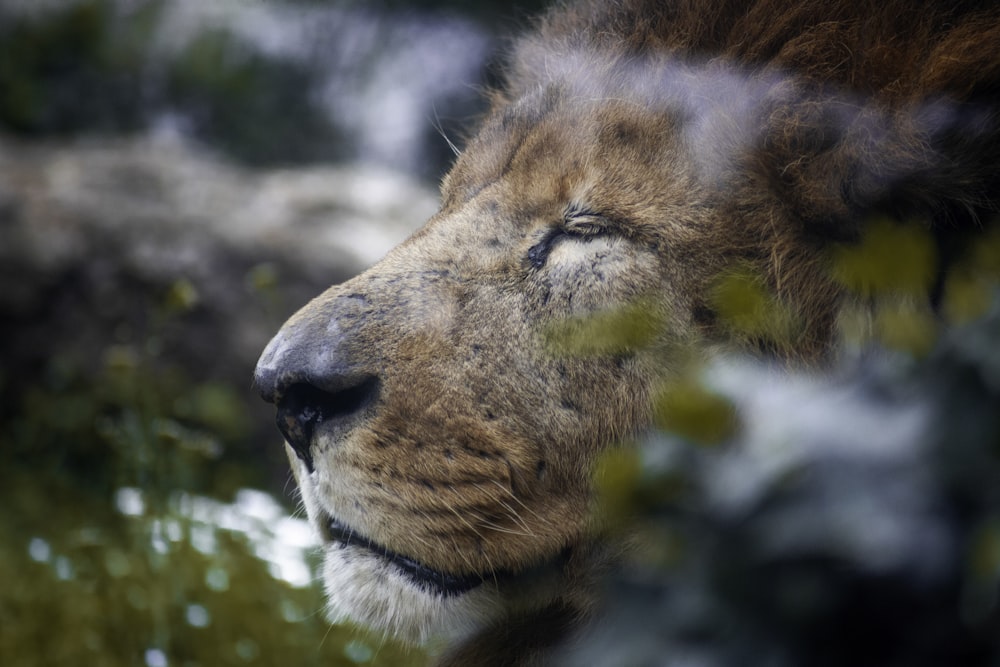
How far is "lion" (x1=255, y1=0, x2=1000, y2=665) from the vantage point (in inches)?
69.1

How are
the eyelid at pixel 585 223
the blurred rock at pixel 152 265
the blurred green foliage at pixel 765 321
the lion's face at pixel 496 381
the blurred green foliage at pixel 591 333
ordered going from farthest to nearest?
the blurred rock at pixel 152 265 → the eyelid at pixel 585 223 → the lion's face at pixel 496 381 → the blurred green foliage at pixel 765 321 → the blurred green foliage at pixel 591 333

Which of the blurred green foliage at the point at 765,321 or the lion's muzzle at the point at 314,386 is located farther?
the lion's muzzle at the point at 314,386

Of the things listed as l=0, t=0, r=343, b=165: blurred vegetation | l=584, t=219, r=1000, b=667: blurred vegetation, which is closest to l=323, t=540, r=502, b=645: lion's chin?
l=584, t=219, r=1000, b=667: blurred vegetation

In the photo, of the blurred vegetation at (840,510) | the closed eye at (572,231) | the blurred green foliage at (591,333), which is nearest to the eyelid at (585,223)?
the closed eye at (572,231)

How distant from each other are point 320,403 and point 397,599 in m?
0.38

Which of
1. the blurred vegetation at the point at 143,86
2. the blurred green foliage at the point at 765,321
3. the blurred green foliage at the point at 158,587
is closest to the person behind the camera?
the blurred green foliage at the point at 765,321

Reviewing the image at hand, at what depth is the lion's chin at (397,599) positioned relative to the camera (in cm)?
186

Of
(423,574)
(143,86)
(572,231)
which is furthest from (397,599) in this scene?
(143,86)

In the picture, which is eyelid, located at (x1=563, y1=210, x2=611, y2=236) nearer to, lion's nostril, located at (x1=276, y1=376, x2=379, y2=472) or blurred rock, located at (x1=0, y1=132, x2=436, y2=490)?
lion's nostril, located at (x1=276, y1=376, x2=379, y2=472)

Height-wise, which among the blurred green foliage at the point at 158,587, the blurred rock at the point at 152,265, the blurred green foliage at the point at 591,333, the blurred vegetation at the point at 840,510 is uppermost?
the blurred vegetation at the point at 840,510

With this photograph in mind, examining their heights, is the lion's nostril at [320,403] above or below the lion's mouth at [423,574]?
above

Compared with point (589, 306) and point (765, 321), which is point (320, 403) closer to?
point (589, 306)

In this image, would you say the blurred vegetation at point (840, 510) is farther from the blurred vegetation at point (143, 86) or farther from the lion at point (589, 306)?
the blurred vegetation at point (143, 86)

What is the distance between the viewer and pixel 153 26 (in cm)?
673
